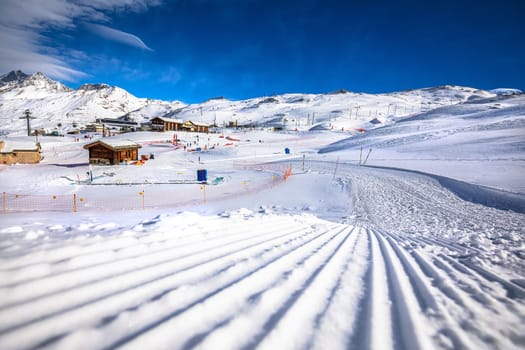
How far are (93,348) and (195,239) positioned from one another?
2668mm

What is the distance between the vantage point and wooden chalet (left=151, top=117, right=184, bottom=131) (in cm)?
6519

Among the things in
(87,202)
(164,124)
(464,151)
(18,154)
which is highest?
(164,124)

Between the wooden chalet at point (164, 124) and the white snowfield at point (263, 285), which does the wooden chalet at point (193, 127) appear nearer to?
the wooden chalet at point (164, 124)

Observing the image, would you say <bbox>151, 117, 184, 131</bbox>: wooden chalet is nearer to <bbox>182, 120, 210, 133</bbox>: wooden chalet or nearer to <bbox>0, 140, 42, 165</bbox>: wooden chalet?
<bbox>182, 120, 210, 133</bbox>: wooden chalet

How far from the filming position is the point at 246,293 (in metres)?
Result: 2.67

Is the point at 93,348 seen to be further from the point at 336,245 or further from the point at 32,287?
the point at 336,245

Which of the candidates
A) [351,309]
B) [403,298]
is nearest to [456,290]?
[403,298]

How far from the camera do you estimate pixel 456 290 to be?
3113 millimetres

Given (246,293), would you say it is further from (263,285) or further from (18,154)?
(18,154)

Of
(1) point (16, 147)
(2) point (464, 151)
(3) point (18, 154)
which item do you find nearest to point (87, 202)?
(3) point (18, 154)

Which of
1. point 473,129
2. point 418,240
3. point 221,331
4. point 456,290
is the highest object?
point 473,129

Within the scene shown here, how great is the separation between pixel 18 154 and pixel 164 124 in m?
37.6

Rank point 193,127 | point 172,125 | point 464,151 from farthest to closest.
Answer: point 193,127
point 172,125
point 464,151

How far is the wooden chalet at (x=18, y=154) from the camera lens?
2903cm
